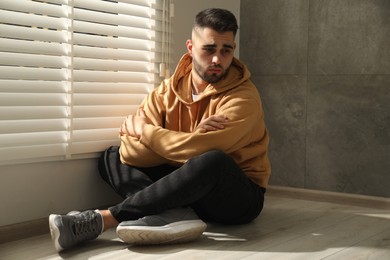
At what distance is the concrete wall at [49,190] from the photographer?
6.37 ft

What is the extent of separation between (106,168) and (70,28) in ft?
1.78

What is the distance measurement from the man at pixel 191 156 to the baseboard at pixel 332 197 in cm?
68

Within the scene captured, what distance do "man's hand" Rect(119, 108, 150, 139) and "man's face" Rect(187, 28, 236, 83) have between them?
0.94 ft

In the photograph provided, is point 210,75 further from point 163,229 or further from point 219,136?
point 163,229

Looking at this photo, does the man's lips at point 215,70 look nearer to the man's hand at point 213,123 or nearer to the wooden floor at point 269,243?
the man's hand at point 213,123

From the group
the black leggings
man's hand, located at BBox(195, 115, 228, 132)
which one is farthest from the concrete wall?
man's hand, located at BBox(195, 115, 228, 132)

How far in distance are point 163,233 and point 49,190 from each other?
52cm

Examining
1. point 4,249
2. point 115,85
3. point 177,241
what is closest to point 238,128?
point 177,241

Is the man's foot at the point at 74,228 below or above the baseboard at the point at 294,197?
above

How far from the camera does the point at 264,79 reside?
2912mm

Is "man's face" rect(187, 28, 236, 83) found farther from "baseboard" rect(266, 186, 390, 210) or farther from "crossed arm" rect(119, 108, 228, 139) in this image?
"baseboard" rect(266, 186, 390, 210)

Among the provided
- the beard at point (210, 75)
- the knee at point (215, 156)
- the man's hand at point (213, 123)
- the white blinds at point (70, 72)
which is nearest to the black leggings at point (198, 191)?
the knee at point (215, 156)

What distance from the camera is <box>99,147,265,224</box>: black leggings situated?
6.04 feet

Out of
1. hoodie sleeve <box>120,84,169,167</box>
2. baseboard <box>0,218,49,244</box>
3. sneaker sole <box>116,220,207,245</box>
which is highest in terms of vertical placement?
hoodie sleeve <box>120,84,169,167</box>
